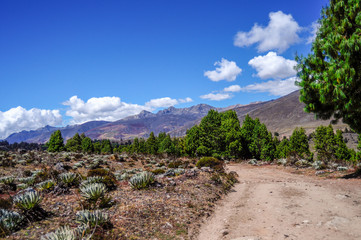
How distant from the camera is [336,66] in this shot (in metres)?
9.77

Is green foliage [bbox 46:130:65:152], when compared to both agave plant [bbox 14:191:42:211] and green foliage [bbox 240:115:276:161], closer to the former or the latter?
green foliage [bbox 240:115:276:161]

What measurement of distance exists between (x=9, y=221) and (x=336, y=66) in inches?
550

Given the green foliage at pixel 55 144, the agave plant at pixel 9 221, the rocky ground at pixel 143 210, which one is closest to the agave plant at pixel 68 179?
the rocky ground at pixel 143 210

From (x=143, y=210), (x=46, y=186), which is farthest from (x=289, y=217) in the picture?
(x=46, y=186)

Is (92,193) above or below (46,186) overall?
below

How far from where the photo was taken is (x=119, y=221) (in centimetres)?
639

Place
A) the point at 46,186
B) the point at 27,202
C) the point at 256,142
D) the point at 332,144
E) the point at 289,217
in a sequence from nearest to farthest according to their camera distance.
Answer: the point at 27,202 → the point at 289,217 → the point at 46,186 → the point at 332,144 → the point at 256,142

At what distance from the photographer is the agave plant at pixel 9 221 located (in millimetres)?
5148

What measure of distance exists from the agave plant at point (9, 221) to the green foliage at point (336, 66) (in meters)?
13.1

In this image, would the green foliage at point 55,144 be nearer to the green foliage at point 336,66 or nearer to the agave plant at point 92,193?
the agave plant at point 92,193

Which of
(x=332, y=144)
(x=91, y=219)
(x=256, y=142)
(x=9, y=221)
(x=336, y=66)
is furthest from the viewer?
(x=256, y=142)

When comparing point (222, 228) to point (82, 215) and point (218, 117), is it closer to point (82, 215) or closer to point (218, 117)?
point (82, 215)

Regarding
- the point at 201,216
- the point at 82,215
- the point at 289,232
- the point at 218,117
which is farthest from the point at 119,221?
the point at 218,117

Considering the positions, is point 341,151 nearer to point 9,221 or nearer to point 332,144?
point 332,144
